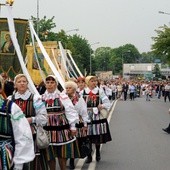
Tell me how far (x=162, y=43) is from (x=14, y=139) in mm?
35269

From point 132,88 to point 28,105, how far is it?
31735mm

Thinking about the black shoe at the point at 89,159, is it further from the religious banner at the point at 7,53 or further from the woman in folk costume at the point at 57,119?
the religious banner at the point at 7,53

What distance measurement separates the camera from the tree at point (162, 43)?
38156 mm

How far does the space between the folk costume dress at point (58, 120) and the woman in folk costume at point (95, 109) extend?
1970 mm

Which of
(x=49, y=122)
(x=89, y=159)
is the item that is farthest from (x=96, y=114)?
(x=49, y=122)

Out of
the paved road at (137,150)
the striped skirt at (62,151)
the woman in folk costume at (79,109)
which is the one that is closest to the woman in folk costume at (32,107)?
the striped skirt at (62,151)

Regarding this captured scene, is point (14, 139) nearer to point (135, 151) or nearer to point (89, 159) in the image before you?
point (89, 159)

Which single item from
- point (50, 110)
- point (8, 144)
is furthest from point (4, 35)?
point (8, 144)

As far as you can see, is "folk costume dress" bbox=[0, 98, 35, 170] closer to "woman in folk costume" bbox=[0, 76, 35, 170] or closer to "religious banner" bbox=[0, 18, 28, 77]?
"woman in folk costume" bbox=[0, 76, 35, 170]

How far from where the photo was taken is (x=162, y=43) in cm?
3825

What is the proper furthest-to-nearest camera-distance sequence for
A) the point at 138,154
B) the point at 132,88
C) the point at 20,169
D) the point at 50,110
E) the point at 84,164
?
1. the point at 132,88
2. the point at 138,154
3. the point at 84,164
4. the point at 50,110
5. the point at 20,169

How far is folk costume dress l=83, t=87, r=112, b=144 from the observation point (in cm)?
869

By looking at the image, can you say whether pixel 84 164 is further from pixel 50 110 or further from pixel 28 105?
pixel 28 105

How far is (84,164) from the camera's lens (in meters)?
8.41
